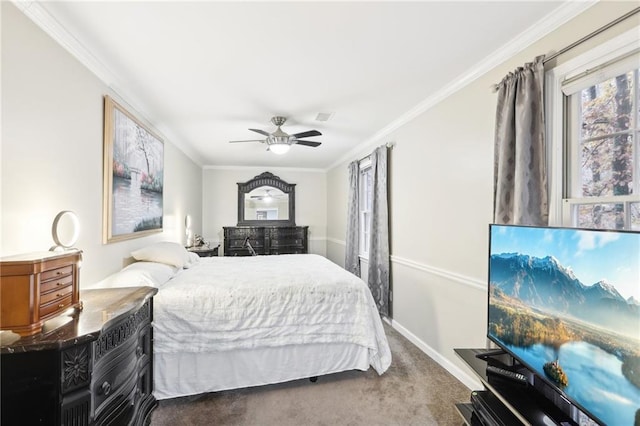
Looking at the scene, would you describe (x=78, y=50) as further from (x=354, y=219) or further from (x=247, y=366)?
(x=354, y=219)

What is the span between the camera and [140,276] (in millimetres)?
2150

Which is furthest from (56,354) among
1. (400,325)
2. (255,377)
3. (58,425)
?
(400,325)

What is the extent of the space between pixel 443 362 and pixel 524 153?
1958 mm

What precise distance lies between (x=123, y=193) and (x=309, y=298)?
1890 mm

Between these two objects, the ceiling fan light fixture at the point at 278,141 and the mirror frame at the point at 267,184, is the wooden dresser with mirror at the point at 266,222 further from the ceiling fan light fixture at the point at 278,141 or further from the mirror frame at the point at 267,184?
the ceiling fan light fixture at the point at 278,141

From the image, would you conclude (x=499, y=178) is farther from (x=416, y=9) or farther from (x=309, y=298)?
(x=309, y=298)

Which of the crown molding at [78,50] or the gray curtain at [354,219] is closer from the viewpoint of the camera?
the crown molding at [78,50]

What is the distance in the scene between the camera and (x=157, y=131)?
342 centimetres

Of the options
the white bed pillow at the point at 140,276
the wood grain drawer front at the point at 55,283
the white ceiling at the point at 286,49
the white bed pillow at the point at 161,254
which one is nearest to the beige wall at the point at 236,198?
the white ceiling at the point at 286,49

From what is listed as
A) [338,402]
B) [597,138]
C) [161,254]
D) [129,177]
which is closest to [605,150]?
[597,138]

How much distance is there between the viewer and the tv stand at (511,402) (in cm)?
112

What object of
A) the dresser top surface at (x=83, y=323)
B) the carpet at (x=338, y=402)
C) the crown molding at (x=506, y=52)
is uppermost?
the crown molding at (x=506, y=52)

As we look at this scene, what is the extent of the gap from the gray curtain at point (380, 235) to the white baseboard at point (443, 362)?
1.30 ft

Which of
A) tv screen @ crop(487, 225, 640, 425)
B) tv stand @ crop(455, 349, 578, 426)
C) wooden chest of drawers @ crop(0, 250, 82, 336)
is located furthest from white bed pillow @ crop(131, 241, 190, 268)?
tv screen @ crop(487, 225, 640, 425)
